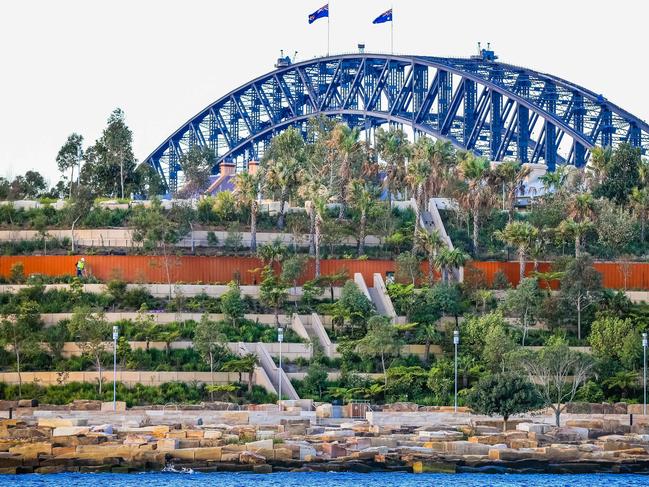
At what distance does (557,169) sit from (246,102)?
161 feet

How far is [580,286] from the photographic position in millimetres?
117125

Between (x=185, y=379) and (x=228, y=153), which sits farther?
(x=228, y=153)

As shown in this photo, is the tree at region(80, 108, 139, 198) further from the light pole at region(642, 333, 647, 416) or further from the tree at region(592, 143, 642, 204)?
the light pole at region(642, 333, 647, 416)

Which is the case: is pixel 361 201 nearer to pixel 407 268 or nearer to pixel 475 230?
pixel 475 230

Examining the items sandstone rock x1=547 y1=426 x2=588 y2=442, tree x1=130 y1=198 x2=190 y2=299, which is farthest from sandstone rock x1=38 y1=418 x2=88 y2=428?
sandstone rock x1=547 y1=426 x2=588 y2=442

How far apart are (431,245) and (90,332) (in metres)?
25.2

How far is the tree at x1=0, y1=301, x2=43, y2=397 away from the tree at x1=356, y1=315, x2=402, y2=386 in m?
19.0

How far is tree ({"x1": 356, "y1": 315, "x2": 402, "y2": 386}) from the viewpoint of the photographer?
365 feet

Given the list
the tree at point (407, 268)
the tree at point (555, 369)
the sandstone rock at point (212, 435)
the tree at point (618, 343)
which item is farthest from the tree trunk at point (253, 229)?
the sandstone rock at point (212, 435)

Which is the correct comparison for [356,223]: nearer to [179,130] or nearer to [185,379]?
[185,379]

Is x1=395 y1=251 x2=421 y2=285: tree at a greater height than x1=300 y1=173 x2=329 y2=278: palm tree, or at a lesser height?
lesser

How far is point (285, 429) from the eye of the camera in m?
97.6

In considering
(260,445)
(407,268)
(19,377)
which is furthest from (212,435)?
(407,268)

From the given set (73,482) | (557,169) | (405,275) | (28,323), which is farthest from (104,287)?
(557,169)
